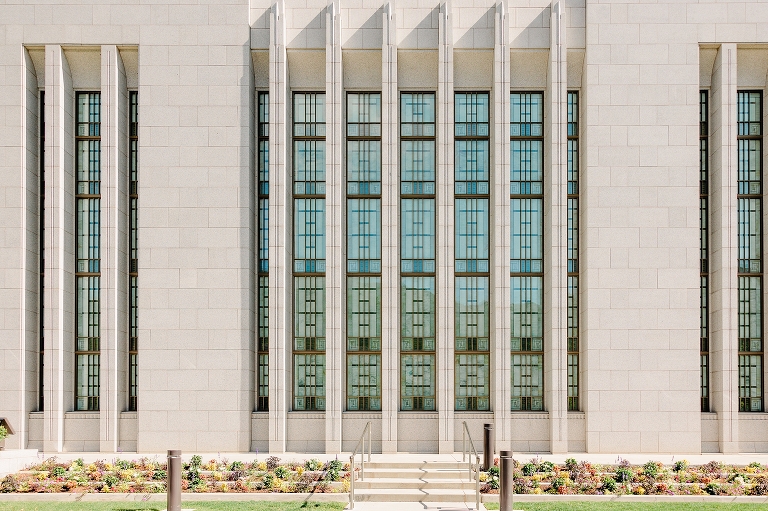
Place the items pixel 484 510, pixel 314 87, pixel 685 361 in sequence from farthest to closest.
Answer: pixel 314 87 < pixel 685 361 < pixel 484 510

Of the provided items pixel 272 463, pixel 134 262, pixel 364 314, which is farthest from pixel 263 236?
pixel 272 463

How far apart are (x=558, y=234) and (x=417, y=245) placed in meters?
4.39

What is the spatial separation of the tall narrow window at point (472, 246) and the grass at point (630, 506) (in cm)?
794

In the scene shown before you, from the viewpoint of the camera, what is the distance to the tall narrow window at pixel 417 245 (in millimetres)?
26906

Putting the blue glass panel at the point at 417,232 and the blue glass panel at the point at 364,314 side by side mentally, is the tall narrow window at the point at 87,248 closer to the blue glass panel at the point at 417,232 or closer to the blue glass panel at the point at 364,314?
the blue glass panel at the point at 364,314

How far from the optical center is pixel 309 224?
2720 centimetres

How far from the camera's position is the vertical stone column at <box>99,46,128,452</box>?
25812 millimetres

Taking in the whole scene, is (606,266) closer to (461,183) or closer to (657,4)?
(461,183)

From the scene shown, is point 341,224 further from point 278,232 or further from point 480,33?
point 480,33

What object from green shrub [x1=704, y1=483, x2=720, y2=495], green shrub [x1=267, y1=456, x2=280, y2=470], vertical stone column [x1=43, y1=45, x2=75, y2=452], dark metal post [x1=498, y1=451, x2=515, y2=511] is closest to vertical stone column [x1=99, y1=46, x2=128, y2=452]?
vertical stone column [x1=43, y1=45, x2=75, y2=452]

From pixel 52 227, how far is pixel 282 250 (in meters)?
6.99

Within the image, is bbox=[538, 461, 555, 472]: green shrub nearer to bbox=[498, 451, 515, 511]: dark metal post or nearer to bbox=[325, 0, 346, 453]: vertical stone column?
bbox=[498, 451, 515, 511]: dark metal post

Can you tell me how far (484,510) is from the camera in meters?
18.4

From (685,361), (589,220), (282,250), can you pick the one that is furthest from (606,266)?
(282,250)
